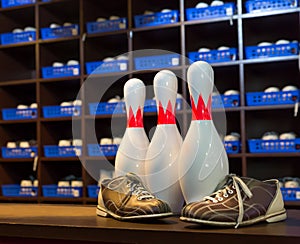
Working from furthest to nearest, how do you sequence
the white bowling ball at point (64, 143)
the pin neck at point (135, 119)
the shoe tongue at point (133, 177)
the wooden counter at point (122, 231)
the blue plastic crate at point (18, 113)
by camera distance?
the blue plastic crate at point (18, 113) → the white bowling ball at point (64, 143) → the pin neck at point (135, 119) → the shoe tongue at point (133, 177) → the wooden counter at point (122, 231)

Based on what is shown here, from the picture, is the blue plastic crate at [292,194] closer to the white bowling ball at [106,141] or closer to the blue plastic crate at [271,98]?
the blue plastic crate at [271,98]

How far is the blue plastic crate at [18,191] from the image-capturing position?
11.2ft

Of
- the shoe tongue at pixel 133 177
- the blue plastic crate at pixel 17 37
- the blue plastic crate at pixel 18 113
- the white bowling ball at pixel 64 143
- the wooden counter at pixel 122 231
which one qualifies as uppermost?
the blue plastic crate at pixel 17 37

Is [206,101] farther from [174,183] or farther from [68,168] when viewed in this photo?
[68,168]

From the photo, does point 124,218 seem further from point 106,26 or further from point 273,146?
point 106,26

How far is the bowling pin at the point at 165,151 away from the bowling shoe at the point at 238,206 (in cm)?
16

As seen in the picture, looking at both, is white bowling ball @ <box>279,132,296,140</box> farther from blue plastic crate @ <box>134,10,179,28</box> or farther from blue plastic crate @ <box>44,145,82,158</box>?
blue plastic crate @ <box>44,145,82,158</box>

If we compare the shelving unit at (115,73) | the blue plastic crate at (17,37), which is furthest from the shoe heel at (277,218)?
the blue plastic crate at (17,37)

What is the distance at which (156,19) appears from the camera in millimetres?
3129

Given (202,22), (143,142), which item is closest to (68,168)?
(202,22)

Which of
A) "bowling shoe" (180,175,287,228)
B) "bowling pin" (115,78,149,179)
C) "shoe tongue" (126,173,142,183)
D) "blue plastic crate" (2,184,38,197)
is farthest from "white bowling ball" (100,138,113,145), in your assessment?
"bowling shoe" (180,175,287,228)

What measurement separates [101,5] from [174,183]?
2.70 metres

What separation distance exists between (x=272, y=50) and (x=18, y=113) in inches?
76.3

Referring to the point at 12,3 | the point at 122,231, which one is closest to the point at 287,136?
the point at 122,231
